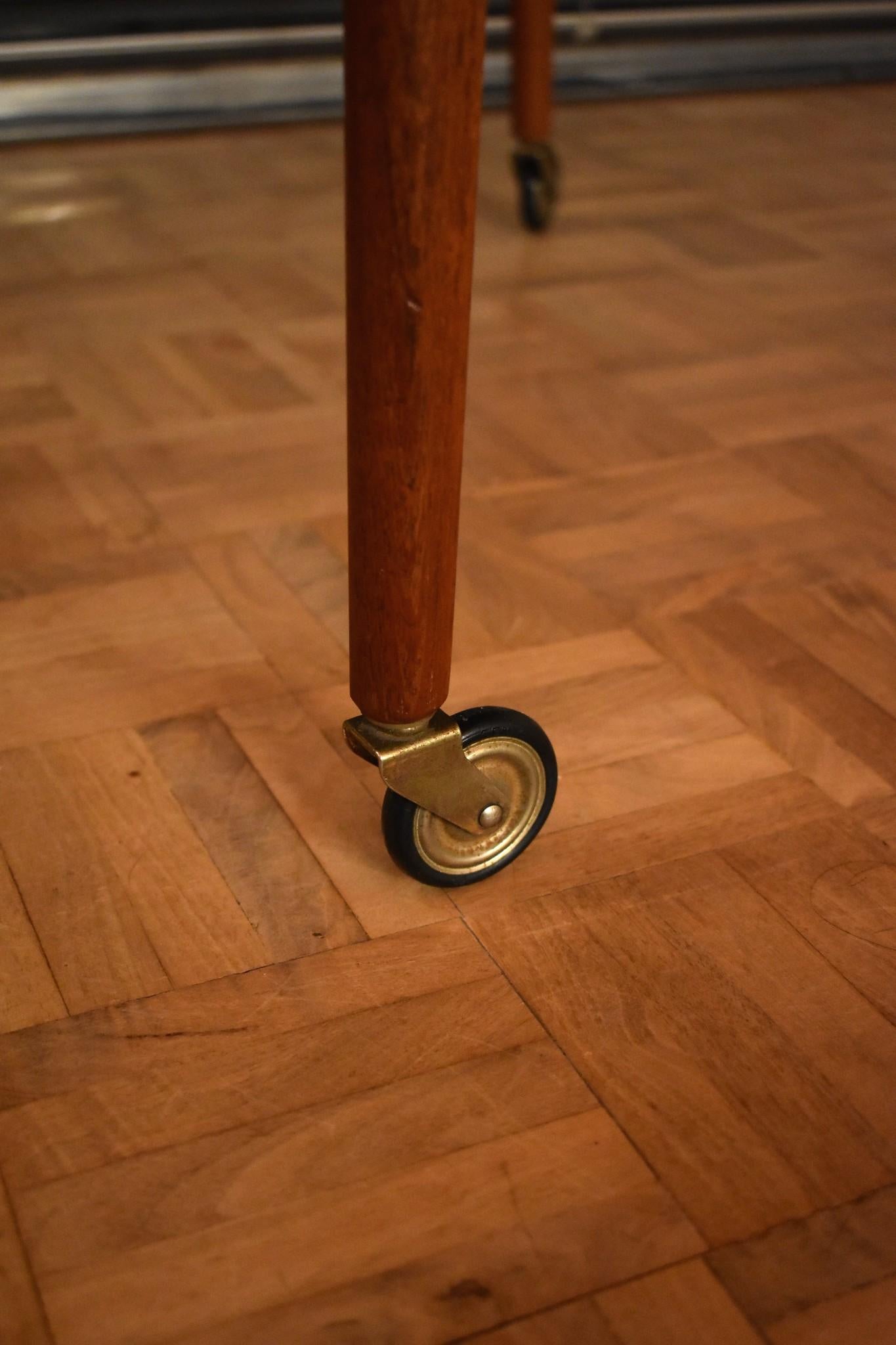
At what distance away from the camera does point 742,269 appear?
1700 millimetres

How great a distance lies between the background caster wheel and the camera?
5.63 feet

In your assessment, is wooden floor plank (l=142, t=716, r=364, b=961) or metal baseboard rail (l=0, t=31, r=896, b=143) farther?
metal baseboard rail (l=0, t=31, r=896, b=143)

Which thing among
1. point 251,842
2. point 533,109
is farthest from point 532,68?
point 251,842

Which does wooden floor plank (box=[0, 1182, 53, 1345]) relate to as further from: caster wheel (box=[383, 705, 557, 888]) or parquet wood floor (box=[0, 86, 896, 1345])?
caster wheel (box=[383, 705, 557, 888])

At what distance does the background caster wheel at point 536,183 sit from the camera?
1717mm

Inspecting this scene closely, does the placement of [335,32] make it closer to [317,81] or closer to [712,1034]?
[317,81]

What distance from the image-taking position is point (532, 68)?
164cm

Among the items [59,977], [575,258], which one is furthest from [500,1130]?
[575,258]

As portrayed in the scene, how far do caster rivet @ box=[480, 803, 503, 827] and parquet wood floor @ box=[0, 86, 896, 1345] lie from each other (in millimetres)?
41

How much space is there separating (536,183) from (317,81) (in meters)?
0.75

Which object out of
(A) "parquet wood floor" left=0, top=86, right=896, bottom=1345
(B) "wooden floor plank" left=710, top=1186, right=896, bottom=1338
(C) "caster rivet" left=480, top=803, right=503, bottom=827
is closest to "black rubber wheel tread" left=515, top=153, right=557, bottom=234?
(A) "parquet wood floor" left=0, top=86, right=896, bottom=1345

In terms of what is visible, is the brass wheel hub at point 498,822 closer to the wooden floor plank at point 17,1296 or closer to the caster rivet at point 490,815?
the caster rivet at point 490,815

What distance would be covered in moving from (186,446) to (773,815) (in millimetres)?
621

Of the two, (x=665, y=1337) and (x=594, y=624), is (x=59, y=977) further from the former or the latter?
(x=594, y=624)
